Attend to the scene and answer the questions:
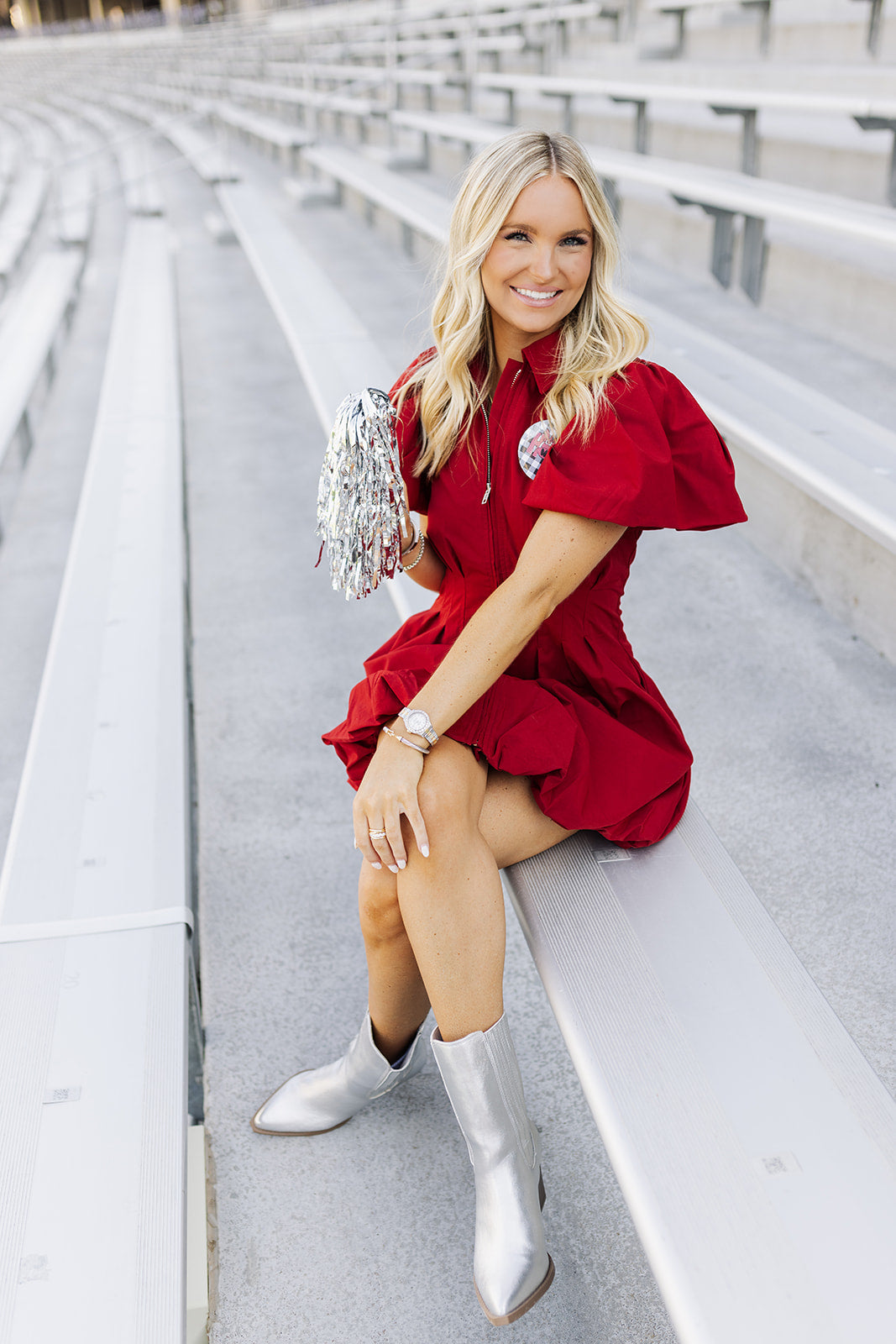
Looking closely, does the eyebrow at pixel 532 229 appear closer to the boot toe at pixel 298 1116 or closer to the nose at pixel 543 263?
the nose at pixel 543 263

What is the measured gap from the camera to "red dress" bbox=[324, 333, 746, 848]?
3.09 feet

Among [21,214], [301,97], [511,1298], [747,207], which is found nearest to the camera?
[511,1298]

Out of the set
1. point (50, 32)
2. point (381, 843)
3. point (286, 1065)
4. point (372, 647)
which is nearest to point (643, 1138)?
point (381, 843)

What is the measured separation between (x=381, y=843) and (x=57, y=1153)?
36cm

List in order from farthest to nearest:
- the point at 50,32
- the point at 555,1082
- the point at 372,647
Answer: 1. the point at 50,32
2. the point at 372,647
3. the point at 555,1082

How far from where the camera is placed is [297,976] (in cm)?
127

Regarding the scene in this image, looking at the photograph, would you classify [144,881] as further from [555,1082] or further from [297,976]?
[555,1082]

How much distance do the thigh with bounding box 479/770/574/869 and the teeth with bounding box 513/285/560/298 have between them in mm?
438

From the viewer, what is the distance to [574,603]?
1.04 m

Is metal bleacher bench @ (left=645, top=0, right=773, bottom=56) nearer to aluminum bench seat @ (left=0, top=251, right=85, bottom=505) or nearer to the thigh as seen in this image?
aluminum bench seat @ (left=0, top=251, right=85, bottom=505)

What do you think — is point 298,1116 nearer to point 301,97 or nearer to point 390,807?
point 390,807

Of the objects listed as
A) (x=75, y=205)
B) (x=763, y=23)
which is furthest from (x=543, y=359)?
(x=75, y=205)

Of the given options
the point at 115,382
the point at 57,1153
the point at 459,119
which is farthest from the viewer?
the point at 459,119

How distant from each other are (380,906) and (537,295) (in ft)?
1.87
